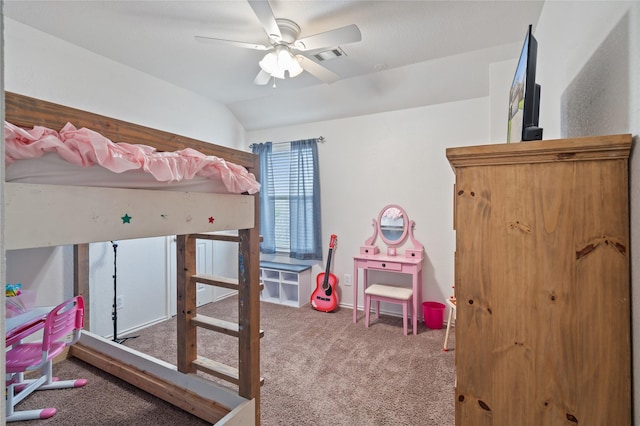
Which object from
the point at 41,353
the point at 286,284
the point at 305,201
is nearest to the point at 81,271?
the point at 41,353

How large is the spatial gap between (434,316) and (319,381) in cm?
144

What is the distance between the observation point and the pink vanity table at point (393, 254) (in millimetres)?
2885

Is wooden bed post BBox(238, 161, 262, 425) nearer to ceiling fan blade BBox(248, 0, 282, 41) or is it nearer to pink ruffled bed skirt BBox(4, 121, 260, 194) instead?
pink ruffled bed skirt BBox(4, 121, 260, 194)

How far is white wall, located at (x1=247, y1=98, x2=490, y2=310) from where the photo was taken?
9.75 feet

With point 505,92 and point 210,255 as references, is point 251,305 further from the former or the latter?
A: point 505,92

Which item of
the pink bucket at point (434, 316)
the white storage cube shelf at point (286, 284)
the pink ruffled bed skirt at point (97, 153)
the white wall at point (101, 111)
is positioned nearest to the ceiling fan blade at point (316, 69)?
the pink ruffled bed skirt at point (97, 153)

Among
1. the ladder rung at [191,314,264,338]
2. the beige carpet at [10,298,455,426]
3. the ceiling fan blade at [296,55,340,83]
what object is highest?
the ceiling fan blade at [296,55,340,83]

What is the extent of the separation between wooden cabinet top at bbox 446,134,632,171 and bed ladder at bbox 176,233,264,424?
1.09 meters

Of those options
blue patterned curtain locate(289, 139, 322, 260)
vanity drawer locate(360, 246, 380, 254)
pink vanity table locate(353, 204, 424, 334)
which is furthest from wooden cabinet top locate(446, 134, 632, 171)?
blue patterned curtain locate(289, 139, 322, 260)

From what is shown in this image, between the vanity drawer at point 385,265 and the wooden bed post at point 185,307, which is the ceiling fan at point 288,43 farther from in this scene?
the vanity drawer at point 385,265

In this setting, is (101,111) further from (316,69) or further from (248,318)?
(248,318)

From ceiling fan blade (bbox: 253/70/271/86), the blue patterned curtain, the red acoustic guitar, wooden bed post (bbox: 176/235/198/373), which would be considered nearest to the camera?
wooden bed post (bbox: 176/235/198/373)

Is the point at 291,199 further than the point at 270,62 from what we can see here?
Yes

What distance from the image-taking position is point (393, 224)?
3.24 metres
